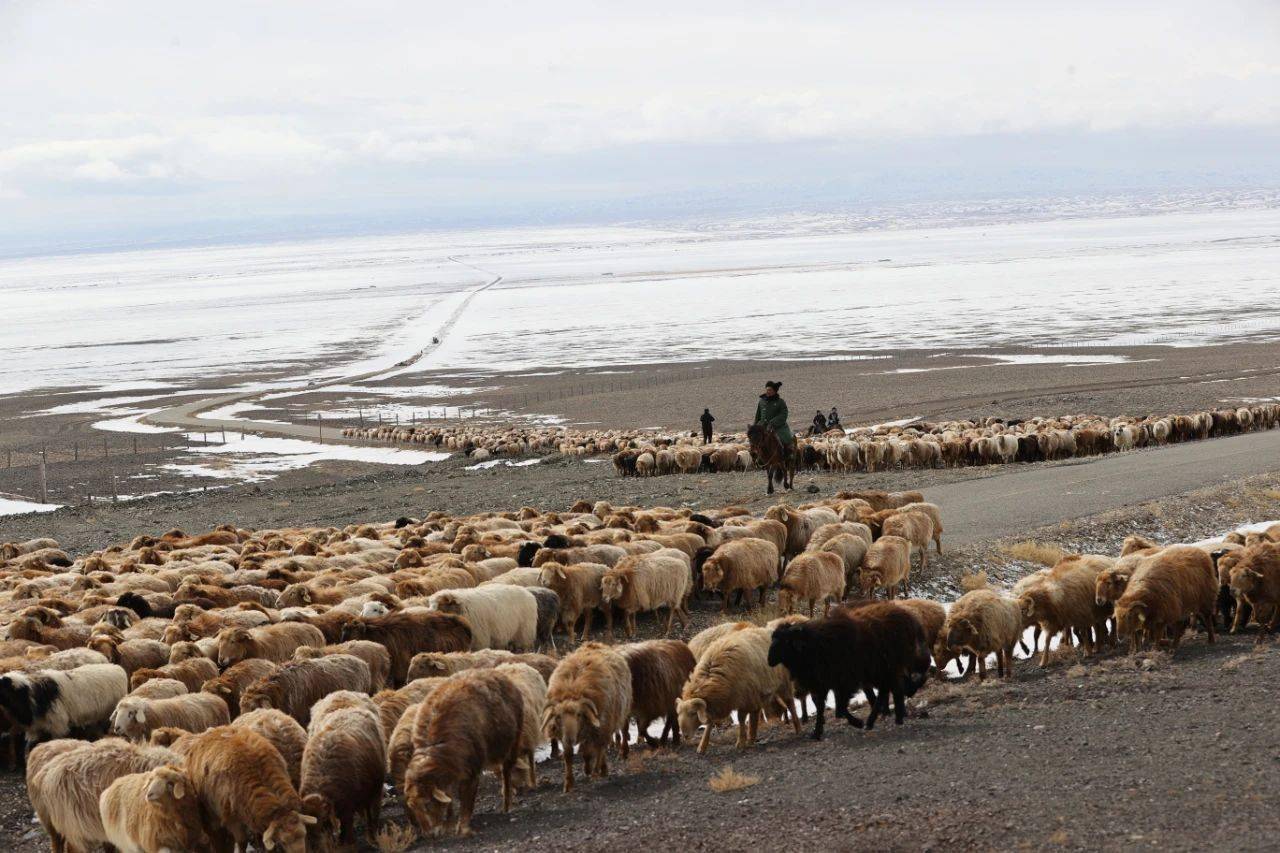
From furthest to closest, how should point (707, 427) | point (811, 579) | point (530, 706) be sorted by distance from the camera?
1. point (707, 427)
2. point (811, 579)
3. point (530, 706)

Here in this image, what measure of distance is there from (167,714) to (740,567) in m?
7.00

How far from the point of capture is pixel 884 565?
49.4ft

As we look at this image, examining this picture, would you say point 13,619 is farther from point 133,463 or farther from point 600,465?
point 133,463

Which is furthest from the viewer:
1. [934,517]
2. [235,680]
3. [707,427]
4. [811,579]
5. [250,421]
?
[250,421]

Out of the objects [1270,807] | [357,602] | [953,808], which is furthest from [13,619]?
[1270,807]

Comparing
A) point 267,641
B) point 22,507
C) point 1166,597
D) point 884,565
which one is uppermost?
point 1166,597

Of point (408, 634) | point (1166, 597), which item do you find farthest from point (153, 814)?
point (1166, 597)

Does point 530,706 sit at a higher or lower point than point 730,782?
higher

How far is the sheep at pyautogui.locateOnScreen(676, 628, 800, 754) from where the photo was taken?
397 inches

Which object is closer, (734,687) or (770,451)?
(734,687)

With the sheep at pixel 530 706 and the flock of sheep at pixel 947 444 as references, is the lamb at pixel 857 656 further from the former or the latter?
the flock of sheep at pixel 947 444

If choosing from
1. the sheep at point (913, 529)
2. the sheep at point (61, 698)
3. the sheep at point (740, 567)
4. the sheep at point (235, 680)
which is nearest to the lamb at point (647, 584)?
the sheep at point (740, 567)

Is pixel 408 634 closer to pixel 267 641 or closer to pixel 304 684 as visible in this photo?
pixel 267 641

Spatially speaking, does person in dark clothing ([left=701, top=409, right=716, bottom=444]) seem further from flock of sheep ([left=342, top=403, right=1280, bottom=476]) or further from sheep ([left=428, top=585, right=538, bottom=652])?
sheep ([left=428, top=585, right=538, bottom=652])
